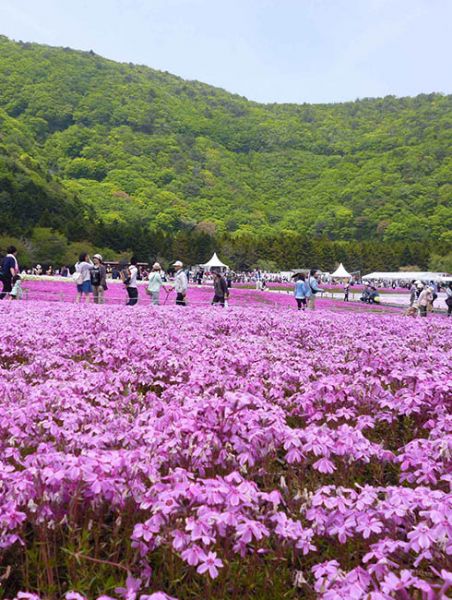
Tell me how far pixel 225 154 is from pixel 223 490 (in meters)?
174

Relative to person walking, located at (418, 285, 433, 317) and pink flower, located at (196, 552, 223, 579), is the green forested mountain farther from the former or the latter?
pink flower, located at (196, 552, 223, 579)

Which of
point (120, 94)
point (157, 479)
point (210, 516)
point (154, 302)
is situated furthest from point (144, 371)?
point (120, 94)

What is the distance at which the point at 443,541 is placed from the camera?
2.35 meters

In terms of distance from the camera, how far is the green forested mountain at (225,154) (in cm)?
13612

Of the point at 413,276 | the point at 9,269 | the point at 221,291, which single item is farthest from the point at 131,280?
the point at 413,276

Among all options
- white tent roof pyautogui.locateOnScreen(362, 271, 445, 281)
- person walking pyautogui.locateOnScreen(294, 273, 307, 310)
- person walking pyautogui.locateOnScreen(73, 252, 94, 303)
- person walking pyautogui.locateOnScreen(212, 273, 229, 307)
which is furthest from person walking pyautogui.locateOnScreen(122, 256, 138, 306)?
white tent roof pyautogui.locateOnScreen(362, 271, 445, 281)

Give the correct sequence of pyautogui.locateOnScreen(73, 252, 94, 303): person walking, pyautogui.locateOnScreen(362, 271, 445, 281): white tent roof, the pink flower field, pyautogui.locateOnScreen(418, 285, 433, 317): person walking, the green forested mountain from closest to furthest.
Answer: the pink flower field < pyautogui.locateOnScreen(73, 252, 94, 303): person walking < pyautogui.locateOnScreen(418, 285, 433, 317): person walking < pyautogui.locateOnScreen(362, 271, 445, 281): white tent roof < the green forested mountain

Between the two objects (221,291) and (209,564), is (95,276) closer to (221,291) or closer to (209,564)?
(221,291)

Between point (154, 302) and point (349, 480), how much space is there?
53.0 feet

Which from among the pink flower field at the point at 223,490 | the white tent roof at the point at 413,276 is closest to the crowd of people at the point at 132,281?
the pink flower field at the point at 223,490

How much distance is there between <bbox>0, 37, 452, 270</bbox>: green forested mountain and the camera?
13612cm

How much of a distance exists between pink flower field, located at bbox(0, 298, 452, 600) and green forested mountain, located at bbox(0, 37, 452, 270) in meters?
103

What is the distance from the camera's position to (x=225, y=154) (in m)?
171

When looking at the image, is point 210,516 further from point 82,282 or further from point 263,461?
point 82,282
